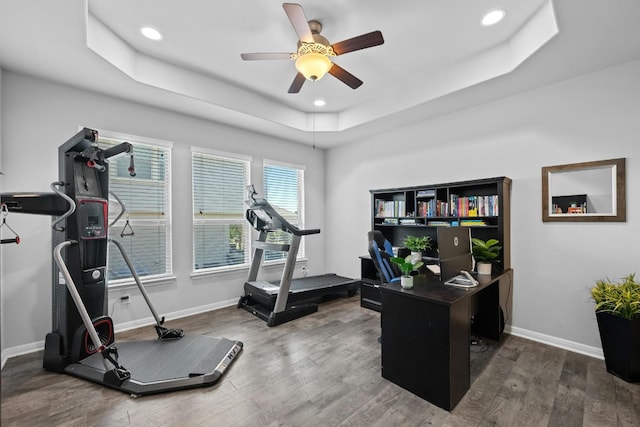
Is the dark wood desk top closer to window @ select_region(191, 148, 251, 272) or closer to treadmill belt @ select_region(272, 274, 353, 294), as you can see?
treadmill belt @ select_region(272, 274, 353, 294)

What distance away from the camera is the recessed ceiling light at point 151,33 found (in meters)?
2.88

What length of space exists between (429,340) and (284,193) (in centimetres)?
353

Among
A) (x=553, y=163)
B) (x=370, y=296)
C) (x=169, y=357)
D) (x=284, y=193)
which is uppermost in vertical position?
(x=553, y=163)

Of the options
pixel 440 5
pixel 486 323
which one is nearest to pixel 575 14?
pixel 440 5

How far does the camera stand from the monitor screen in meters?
2.73

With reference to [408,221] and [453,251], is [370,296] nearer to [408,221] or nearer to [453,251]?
[408,221]

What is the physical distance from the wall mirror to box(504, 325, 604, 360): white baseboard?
4.05ft

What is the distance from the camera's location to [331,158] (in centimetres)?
586

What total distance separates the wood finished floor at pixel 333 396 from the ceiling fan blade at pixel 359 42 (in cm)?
279

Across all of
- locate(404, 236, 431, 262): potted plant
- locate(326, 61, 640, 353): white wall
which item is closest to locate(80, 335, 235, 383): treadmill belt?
locate(404, 236, 431, 262): potted plant

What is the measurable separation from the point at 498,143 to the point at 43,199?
4587 mm

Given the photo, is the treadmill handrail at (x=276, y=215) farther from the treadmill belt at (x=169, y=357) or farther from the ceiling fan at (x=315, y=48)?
the ceiling fan at (x=315, y=48)

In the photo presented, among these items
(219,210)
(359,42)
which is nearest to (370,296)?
(219,210)

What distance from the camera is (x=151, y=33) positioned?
2.94 m
